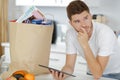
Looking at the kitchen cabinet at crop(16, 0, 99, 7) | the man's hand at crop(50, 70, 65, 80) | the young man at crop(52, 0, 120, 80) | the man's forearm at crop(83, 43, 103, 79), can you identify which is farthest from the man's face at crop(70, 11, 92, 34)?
the kitchen cabinet at crop(16, 0, 99, 7)

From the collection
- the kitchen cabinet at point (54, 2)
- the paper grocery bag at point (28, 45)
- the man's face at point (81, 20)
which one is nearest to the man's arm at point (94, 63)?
A: the man's face at point (81, 20)

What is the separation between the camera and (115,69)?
1.77 m

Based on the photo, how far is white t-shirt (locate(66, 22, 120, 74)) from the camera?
4.69ft

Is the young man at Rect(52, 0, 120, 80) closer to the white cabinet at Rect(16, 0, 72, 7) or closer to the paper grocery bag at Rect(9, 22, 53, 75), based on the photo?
the paper grocery bag at Rect(9, 22, 53, 75)

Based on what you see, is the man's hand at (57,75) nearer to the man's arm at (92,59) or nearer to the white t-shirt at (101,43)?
the man's arm at (92,59)

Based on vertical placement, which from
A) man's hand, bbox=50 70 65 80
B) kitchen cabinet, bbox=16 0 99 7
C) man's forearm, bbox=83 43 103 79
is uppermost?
kitchen cabinet, bbox=16 0 99 7

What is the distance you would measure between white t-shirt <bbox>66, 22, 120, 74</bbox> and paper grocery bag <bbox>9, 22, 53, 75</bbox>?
0.97 feet

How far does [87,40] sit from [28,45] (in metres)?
0.37

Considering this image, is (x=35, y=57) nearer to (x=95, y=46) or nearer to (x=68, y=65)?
(x=68, y=65)

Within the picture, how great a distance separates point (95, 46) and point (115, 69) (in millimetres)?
325

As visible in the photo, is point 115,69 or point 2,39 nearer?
point 115,69

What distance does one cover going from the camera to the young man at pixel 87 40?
1350 mm

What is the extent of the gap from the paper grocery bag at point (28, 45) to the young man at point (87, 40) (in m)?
0.14

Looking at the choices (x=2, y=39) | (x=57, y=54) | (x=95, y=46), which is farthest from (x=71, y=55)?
(x=2, y=39)
